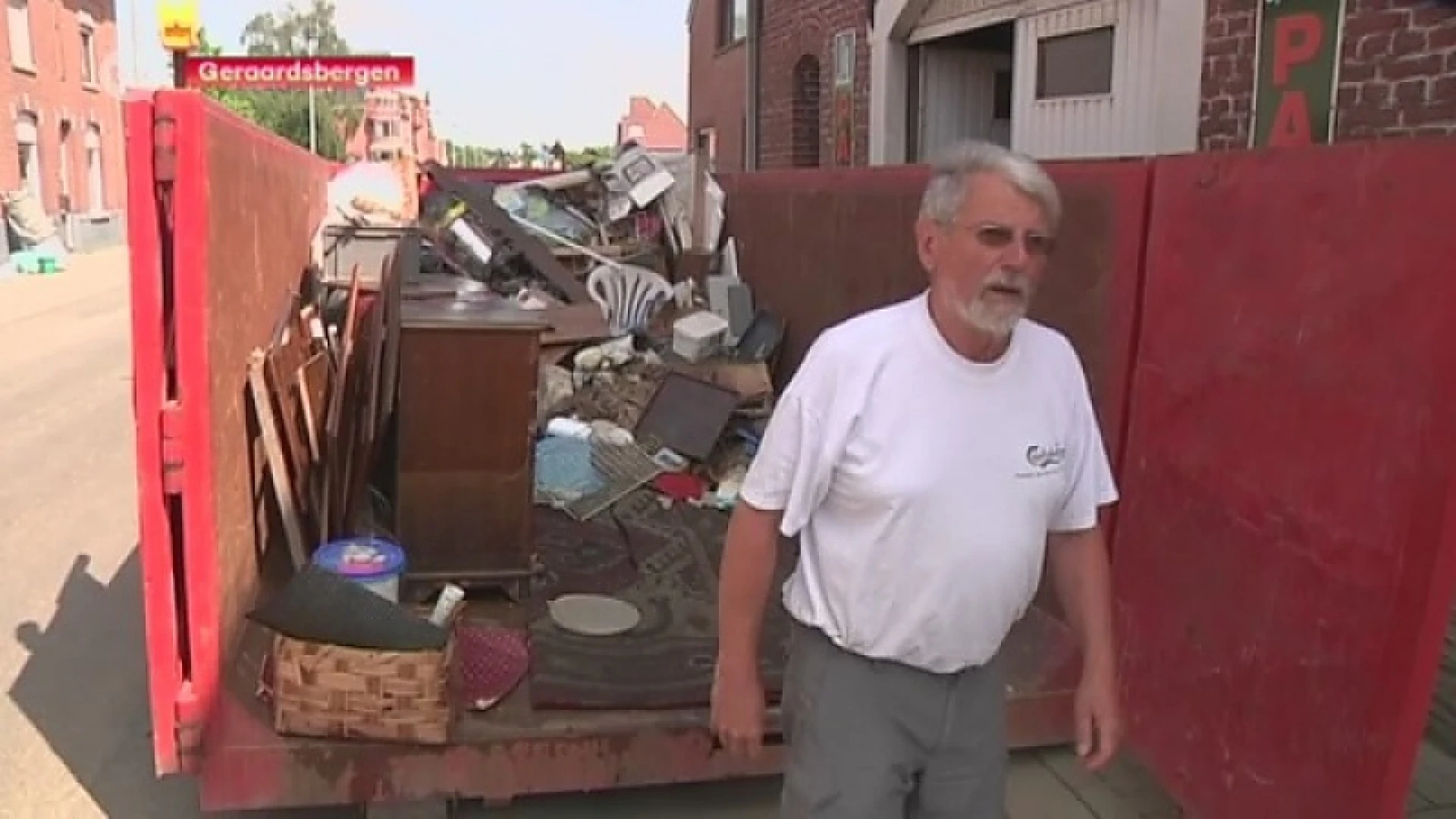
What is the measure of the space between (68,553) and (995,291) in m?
5.38

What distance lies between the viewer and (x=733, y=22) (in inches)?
725

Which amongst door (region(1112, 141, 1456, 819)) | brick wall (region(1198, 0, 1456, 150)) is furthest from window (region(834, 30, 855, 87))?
door (region(1112, 141, 1456, 819))

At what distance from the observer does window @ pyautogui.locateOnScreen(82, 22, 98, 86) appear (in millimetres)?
34156

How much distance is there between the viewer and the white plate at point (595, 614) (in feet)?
14.0

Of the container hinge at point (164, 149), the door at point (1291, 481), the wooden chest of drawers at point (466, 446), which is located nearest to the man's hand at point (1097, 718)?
the door at point (1291, 481)

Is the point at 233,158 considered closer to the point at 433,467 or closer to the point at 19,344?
the point at 433,467

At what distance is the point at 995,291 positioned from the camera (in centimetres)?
225

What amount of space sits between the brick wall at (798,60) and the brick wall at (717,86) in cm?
79

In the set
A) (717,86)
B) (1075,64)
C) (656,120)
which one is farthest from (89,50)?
(656,120)

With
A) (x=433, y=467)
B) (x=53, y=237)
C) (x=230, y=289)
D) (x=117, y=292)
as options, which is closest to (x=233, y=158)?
(x=230, y=289)

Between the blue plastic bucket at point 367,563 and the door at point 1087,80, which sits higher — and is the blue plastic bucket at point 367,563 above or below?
below

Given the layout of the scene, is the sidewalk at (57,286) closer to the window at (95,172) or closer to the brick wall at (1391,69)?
the window at (95,172)

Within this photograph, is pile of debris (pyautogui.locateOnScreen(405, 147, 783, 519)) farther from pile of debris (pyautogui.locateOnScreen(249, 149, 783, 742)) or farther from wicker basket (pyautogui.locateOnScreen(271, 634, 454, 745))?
wicker basket (pyautogui.locateOnScreen(271, 634, 454, 745))

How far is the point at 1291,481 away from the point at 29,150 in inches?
1245
